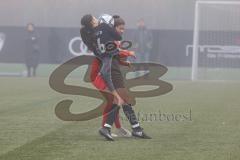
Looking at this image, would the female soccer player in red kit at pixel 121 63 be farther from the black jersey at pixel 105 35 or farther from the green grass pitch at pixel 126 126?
the green grass pitch at pixel 126 126

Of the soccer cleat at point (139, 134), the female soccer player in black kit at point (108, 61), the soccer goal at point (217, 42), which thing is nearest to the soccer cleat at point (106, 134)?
the female soccer player in black kit at point (108, 61)

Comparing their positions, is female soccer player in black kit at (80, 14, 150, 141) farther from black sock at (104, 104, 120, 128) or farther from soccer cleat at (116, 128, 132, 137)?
soccer cleat at (116, 128, 132, 137)

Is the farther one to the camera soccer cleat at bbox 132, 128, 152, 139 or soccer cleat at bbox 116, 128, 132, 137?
soccer cleat at bbox 116, 128, 132, 137

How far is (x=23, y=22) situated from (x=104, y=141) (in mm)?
18885

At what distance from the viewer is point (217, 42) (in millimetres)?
23516

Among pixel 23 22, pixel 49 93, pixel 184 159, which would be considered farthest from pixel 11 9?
pixel 184 159

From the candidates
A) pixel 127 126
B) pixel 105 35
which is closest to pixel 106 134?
pixel 105 35

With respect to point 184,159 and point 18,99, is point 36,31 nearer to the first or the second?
point 18,99

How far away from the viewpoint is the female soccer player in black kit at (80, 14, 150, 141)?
8305 mm

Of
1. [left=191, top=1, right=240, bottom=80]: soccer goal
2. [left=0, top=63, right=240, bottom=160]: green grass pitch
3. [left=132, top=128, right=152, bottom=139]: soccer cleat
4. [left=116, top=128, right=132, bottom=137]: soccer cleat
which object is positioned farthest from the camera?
[left=191, top=1, right=240, bottom=80]: soccer goal

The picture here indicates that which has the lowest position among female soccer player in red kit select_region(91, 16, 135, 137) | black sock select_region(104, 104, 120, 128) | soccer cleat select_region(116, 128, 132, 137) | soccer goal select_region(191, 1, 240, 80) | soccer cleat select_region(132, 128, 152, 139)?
soccer goal select_region(191, 1, 240, 80)

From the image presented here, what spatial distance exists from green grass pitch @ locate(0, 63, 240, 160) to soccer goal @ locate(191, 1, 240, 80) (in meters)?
8.32

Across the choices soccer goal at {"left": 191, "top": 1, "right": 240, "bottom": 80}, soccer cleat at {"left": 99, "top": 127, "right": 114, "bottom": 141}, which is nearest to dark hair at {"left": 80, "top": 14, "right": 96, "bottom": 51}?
soccer cleat at {"left": 99, "top": 127, "right": 114, "bottom": 141}

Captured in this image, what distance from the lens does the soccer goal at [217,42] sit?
2316 centimetres
